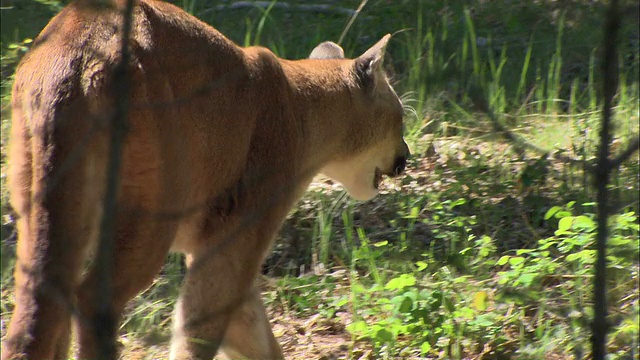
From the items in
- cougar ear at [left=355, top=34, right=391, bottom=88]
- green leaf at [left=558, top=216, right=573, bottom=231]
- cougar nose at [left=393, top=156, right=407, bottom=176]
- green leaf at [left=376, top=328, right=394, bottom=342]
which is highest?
cougar ear at [left=355, top=34, right=391, bottom=88]

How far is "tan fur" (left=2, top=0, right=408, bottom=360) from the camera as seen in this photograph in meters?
2.90

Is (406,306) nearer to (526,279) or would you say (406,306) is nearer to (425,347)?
(425,347)

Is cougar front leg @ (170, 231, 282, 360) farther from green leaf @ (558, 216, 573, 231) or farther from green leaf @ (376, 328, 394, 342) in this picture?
green leaf @ (558, 216, 573, 231)

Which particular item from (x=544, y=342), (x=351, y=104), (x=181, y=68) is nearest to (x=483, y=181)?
(x=351, y=104)

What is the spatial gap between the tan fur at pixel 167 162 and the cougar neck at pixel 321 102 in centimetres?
1

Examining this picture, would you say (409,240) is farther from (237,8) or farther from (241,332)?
(237,8)

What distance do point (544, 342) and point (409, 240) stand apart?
56.7 inches

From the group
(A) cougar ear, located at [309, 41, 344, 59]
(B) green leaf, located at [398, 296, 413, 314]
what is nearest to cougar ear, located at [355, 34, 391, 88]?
(A) cougar ear, located at [309, 41, 344, 59]

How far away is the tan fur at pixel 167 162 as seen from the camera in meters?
2.90

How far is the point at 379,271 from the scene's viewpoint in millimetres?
5305

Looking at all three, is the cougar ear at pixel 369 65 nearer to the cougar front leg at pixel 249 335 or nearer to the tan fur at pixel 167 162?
the tan fur at pixel 167 162

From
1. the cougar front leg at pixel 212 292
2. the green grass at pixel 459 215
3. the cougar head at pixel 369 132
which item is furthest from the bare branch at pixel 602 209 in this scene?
the cougar head at pixel 369 132

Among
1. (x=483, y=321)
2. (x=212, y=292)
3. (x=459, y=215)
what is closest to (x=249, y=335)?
(x=212, y=292)

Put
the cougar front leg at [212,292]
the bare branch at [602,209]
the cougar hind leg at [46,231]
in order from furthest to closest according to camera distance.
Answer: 1. the cougar front leg at [212,292]
2. the cougar hind leg at [46,231]
3. the bare branch at [602,209]
